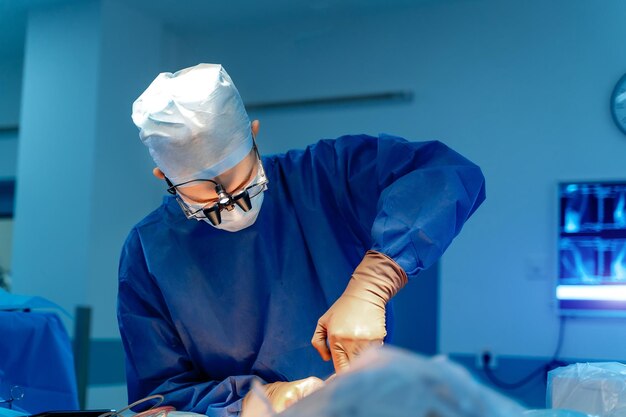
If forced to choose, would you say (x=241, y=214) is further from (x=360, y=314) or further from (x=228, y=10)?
(x=228, y=10)

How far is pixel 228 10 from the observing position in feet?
14.6

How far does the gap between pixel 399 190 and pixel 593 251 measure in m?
2.57

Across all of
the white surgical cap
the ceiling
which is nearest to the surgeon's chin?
the white surgical cap

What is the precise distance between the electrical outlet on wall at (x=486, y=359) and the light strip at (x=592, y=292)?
19.2 inches

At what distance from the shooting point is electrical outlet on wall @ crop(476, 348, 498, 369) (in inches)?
150

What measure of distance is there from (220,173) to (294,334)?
1.28 feet

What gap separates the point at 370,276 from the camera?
1.28 metres

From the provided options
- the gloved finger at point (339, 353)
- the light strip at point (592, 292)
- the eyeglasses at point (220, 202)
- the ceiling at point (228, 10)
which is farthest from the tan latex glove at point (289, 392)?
the ceiling at point (228, 10)

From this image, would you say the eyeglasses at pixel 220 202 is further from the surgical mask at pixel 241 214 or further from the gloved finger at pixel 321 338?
the gloved finger at pixel 321 338

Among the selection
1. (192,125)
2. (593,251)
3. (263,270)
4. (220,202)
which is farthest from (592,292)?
(192,125)

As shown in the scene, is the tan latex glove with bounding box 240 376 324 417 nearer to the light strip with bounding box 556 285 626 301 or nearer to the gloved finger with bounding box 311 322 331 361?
the gloved finger with bounding box 311 322 331 361

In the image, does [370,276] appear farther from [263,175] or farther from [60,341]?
[60,341]

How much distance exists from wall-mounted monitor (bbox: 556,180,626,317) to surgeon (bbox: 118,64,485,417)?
2.29m

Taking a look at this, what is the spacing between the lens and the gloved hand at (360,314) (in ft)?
3.91
